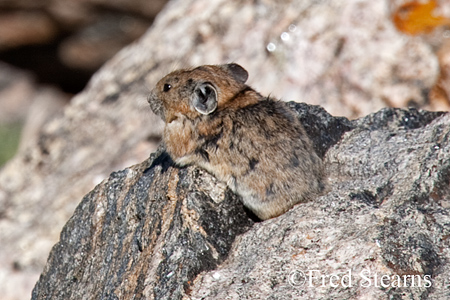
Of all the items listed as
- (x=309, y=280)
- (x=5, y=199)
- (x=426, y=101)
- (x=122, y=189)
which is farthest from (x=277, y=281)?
(x=5, y=199)

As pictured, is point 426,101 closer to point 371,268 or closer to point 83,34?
point 371,268

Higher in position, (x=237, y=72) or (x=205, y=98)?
(x=237, y=72)

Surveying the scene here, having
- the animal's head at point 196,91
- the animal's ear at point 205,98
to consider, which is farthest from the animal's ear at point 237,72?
the animal's ear at point 205,98

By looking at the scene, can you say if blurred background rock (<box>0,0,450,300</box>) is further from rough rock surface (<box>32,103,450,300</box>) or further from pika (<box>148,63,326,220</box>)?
pika (<box>148,63,326,220</box>)

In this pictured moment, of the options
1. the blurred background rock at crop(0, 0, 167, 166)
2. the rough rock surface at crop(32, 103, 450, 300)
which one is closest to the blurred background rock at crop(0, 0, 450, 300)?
the rough rock surface at crop(32, 103, 450, 300)

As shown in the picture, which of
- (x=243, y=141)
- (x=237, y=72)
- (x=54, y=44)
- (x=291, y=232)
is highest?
(x=54, y=44)

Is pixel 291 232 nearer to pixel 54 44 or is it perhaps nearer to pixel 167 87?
pixel 167 87

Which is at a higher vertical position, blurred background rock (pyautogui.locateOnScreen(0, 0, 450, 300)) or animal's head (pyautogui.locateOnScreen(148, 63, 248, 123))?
blurred background rock (pyautogui.locateOnScreen(0, 0, 450, 300))

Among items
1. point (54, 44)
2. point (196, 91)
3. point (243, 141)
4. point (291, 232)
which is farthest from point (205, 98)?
point (54, 44)
